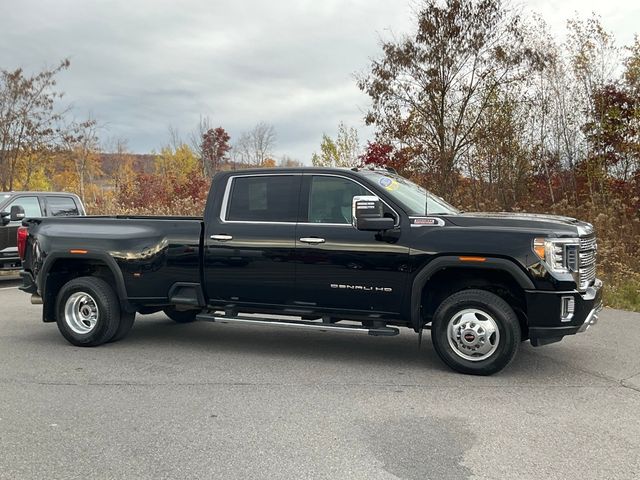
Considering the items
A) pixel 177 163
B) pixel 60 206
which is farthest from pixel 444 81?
pixel 177 163

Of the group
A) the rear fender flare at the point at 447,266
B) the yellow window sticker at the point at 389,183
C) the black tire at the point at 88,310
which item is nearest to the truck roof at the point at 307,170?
the yellow window sticker at the point at 389,183

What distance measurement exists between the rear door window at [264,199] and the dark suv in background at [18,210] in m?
7.43

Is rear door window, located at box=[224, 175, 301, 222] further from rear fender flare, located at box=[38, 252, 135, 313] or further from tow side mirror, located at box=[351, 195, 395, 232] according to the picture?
rear fender flare, located at box=[38, 252, 135, 313]

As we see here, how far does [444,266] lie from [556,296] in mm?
985

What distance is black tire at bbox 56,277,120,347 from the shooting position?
22.7 feet

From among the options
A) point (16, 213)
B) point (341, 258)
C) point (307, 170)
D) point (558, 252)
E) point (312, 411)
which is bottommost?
point (312, 411)

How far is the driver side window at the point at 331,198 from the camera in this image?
20.3 ft

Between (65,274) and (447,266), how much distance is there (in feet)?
14.9

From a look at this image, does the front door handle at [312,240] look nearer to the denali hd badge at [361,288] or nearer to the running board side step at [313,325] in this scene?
the denali hd badge at [361,288]

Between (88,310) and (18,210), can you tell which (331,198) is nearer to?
(88,310)

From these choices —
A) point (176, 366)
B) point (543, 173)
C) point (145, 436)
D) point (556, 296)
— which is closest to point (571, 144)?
point (543, 173)

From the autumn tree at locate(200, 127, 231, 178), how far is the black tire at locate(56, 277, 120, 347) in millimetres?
34621

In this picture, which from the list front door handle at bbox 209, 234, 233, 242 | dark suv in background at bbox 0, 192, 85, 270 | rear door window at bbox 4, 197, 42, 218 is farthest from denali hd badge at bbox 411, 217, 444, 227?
rear door window at bbox 4, 197, 42, 218

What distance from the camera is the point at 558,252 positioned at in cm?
541
